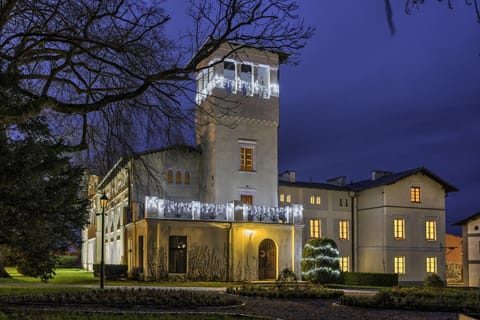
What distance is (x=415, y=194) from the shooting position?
43875mm

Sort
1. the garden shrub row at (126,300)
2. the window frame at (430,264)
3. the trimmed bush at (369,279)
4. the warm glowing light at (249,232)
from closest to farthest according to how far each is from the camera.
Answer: the garden shrub row at (126,300) → the warm glowing light at (249,232) → the trimmed bush at (369,279) → the window frame at (430,264)

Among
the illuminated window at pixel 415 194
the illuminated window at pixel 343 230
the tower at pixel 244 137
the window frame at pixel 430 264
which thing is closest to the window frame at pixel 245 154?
the tower at pixel 244 137

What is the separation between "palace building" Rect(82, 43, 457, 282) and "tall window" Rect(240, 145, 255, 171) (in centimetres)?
6

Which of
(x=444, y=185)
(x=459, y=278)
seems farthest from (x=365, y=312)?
(x=459, y=278)

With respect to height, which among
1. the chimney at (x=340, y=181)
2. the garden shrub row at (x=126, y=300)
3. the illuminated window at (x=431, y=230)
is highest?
the chimney at (x=340, y=181)

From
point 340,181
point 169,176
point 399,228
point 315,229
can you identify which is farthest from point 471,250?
point 169,176

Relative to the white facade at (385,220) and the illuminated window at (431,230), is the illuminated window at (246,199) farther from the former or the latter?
the illuminated window at (431,230)

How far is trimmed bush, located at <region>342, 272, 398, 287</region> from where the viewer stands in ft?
114

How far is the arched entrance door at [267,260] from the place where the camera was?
32.9 metres

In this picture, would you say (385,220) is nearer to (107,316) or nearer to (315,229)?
(315,229)

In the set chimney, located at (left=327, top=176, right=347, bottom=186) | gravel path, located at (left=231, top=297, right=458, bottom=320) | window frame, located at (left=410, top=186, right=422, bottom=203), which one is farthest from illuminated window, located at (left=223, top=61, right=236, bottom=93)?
gravel path, located at (left=231, top=297, right=458, bottom=320)

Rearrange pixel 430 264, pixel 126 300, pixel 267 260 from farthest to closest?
1. pixel 430 264
2. pixel 267 260
3. pixel 126 300

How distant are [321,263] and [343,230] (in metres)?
13.0

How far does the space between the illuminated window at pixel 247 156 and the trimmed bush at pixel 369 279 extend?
8.83 m
